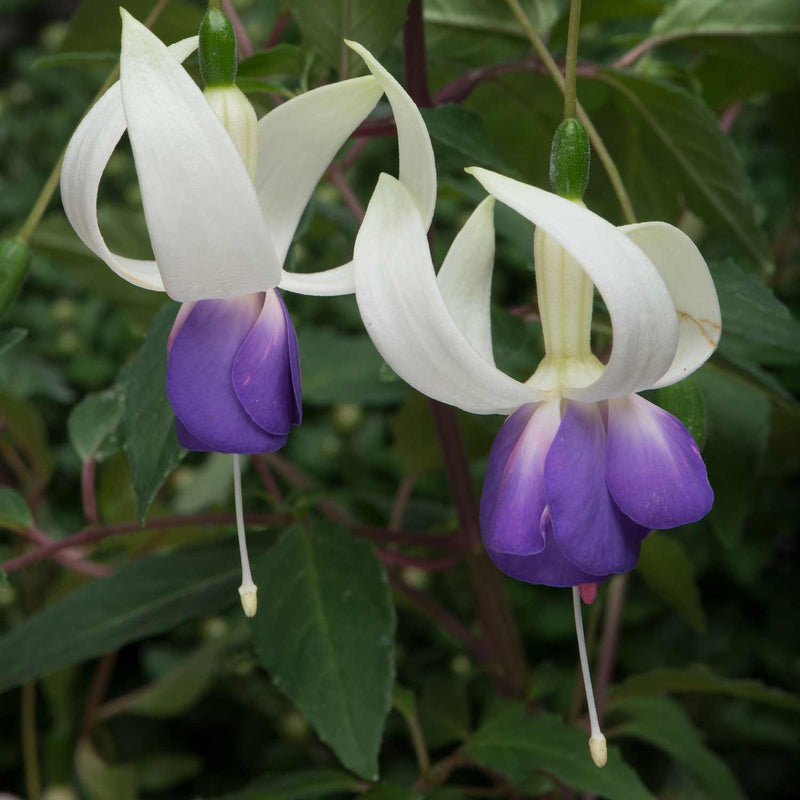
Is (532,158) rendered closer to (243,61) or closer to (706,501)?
(243,61)

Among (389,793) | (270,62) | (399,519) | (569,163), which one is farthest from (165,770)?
(569,163)

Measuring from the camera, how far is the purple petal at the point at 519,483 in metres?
0.44

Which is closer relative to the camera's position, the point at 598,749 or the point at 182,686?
the point at 598,749

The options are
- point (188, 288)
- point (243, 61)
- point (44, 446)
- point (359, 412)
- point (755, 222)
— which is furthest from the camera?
point (359, 412)

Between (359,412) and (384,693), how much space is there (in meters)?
0.71

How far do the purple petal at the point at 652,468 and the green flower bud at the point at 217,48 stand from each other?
211 mm

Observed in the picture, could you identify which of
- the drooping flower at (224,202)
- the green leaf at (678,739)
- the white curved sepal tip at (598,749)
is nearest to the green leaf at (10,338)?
the drooping flower at (224,202)

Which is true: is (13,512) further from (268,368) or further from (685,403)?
(685,403)

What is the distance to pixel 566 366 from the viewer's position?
47 centimetres

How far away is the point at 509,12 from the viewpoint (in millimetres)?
775

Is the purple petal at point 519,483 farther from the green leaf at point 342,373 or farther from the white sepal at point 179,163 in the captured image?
the green leaf at point 342,373

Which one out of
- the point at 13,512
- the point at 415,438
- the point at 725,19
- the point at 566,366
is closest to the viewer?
the point at 566,366

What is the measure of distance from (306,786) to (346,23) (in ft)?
1.58

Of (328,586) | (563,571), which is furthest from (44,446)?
(563,571)
